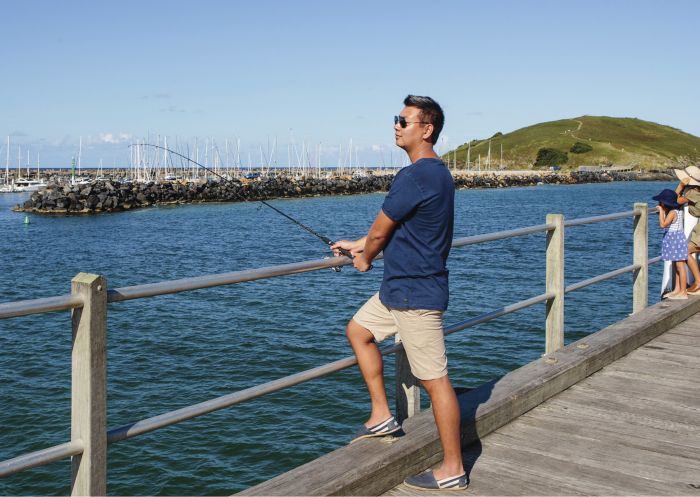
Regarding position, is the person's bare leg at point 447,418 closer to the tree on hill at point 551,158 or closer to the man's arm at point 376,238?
the man's arm at point 376,238

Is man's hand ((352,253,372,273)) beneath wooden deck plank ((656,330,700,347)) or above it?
above

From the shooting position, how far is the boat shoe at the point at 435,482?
3.66m

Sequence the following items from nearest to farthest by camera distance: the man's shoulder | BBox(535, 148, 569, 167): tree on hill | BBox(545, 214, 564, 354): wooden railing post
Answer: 1. BBox(545, 214, 564, 354): wooden railing post
2. the man's shoulder
3. BBox(535, 148, 569, 167): tree on hill

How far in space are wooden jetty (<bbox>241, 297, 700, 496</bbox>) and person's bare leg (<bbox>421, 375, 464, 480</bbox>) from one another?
164mm

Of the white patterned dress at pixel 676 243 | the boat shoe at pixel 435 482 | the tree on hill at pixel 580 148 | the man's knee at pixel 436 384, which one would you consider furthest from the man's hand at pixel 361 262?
the tree on hill at pixel 580 148

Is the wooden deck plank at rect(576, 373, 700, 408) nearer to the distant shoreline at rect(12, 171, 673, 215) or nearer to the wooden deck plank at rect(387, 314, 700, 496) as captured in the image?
the wooden deck plank at rect(387, 314, 700, 496)

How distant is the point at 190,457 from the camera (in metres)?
10.4

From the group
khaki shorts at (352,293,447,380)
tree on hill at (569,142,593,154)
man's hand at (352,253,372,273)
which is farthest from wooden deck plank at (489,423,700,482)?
tree on hill at (569,142,593,154)

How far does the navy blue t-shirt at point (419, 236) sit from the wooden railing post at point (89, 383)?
48.3 inches

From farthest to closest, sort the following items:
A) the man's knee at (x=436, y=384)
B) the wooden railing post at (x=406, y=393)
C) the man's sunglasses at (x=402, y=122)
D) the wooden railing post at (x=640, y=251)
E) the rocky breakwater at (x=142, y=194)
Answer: the rocky breakwater at (x=142, y=194)
the wooden railing post at (x=640, y=251)
the wooden railing post at (x=406, y=393)
the man's knee at (x=436, y=384)
the man's sunglasses at (x=402, y=122)

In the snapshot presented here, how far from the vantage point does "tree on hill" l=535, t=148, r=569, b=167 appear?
182875mm

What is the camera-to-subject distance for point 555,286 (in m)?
5.93

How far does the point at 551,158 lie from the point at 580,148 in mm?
7963

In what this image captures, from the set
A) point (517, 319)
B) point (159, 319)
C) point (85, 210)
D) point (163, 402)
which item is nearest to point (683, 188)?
point (163, 402)
